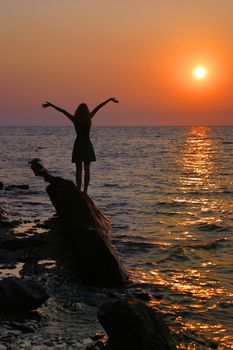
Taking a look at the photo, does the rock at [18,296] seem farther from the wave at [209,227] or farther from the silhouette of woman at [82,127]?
the wave at [209,227]

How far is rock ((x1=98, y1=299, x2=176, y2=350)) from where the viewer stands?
5898 millimetres

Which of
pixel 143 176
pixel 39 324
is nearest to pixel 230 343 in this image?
pixel 39 324

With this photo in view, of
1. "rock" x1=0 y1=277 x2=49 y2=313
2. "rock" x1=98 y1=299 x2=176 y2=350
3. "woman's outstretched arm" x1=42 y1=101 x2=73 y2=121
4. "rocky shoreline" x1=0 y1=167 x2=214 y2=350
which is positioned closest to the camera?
"rock" x1=98 y1=299 x2=176 y2=350

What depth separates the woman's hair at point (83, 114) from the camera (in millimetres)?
13945

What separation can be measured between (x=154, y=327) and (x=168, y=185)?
2609 cm

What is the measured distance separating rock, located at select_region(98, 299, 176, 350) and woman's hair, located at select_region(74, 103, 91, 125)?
850 cm

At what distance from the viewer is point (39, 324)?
7.33 m

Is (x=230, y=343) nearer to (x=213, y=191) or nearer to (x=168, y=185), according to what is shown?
(x=213, y=191)

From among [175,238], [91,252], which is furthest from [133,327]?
[175,238]

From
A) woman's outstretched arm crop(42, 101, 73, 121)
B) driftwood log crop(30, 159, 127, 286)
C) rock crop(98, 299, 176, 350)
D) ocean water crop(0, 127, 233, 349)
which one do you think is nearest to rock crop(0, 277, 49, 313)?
rock crop(98, 299, 176, 350)

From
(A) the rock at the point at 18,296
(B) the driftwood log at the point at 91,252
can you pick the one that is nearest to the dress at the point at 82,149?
(B) the driftwood log at the point at 91,252

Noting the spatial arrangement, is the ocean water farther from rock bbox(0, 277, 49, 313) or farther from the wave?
rock bbox(0, 277, 49, 313)

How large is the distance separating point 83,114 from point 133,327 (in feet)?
29.3

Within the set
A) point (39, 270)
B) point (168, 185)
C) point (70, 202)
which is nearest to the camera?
point (39, 270)
